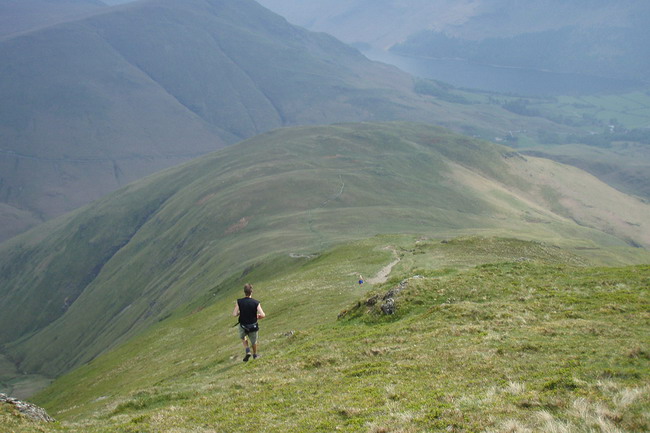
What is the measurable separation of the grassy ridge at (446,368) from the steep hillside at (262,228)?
169 ft

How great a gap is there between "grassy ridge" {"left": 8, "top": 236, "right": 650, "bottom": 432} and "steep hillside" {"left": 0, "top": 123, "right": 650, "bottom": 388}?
51.5m

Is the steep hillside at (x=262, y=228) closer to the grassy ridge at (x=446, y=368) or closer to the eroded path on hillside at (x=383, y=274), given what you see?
the eroded path on hillside at (x=383, y=274)

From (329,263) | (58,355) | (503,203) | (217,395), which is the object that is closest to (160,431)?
(217,395)

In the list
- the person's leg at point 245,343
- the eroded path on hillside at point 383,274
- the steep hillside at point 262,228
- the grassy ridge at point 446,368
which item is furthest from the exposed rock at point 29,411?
the steep hillside at point 262,228

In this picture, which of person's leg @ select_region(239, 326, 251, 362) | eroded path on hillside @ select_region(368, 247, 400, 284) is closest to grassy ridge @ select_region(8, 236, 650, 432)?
person's leg @ select_region(239, 326, 251, 362)

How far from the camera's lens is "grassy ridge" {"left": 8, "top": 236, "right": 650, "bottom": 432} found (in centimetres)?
1270

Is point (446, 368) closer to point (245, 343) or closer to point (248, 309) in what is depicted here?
point (248, 309)

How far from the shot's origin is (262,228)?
118750mm

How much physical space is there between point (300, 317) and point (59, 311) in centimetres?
15960

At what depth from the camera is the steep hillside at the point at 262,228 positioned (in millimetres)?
102500

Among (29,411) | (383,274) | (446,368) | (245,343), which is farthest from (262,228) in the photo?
(446,368)

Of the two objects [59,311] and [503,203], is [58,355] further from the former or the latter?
[503,203]

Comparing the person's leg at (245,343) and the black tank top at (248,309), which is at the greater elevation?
the black tank top at (248,309)

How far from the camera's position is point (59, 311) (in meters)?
169
